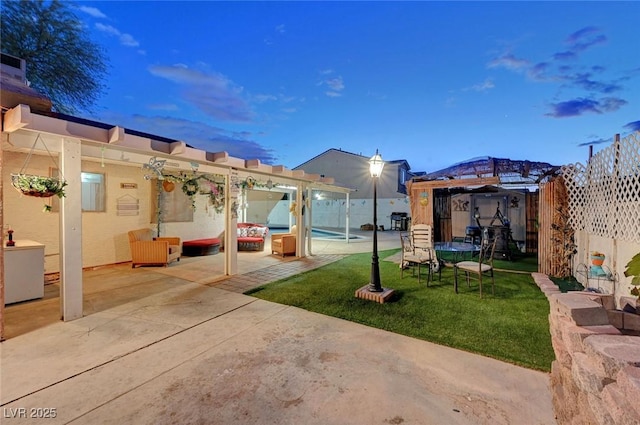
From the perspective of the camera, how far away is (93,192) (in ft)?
21.3

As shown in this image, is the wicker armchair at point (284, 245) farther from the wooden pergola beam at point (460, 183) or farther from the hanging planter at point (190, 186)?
the wooden pergola beam at point (460, 183)

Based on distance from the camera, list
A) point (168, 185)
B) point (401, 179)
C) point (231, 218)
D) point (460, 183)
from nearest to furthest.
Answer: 1. point (231, 218)
2. point (460, 183)
3. point (168, 185)
4. point (401, 179)

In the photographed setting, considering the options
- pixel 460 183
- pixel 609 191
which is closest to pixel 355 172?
pixel 460 183

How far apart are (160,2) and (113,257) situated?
7.00 m

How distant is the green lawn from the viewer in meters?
2.99

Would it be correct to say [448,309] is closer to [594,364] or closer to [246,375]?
[594,364]

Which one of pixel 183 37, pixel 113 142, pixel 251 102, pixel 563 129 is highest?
pixel 251 102

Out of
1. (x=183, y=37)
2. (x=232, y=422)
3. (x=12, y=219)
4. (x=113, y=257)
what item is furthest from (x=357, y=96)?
(x=232, y=422)

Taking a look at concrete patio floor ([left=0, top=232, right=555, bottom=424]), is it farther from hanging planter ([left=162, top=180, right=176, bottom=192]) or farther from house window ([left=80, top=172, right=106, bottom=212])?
hanging planter ([left=162, top=180, right=176, bottom=192])

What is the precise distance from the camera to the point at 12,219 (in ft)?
17.6

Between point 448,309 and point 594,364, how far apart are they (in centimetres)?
289

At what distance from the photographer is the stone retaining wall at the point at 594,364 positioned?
1038 mm

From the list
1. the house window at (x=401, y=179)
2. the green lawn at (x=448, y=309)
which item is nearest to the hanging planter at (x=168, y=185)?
the green lawn at (x=448, y=309)

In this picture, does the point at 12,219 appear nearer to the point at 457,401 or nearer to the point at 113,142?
the point at 113,142
